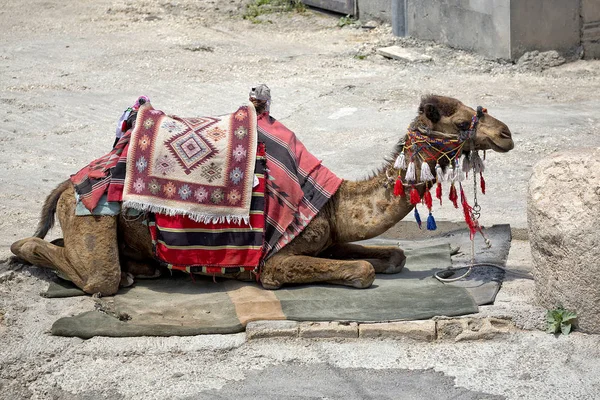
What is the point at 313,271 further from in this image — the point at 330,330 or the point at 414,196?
the point at 414,196

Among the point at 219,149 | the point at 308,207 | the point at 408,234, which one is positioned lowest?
the point at 408,234

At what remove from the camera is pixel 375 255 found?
7652 millimetres

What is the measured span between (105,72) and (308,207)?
8.04 m

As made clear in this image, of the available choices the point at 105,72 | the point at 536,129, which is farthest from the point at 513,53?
the point at 105,72

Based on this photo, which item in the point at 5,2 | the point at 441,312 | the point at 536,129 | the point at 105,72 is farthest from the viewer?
the point at 5,2

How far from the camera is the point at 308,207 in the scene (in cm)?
723

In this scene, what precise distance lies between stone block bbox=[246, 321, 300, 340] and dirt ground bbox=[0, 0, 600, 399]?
0.35 ft

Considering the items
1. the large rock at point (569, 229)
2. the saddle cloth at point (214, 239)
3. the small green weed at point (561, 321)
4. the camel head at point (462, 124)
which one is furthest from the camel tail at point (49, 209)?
the small green weed at point (561, 321)

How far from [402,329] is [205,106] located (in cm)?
684

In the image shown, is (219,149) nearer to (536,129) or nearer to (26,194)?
(26,194)

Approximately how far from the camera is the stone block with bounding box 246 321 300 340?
21.6ft

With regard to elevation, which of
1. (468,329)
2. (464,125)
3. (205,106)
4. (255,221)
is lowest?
(468,329)

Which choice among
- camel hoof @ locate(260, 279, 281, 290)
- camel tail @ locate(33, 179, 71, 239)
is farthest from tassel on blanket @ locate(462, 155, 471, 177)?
camel tail @ locate(33, 179, 71, 239)

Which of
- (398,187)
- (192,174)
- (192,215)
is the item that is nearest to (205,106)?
(192,174)
